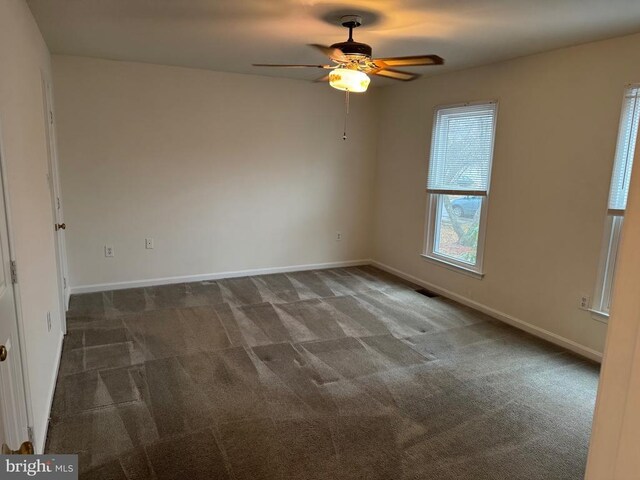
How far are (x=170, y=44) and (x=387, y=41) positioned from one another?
1.86 metres

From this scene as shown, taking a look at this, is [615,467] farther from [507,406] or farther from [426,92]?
[426,92]

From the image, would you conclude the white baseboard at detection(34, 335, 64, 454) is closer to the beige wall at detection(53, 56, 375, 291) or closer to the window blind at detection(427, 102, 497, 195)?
the beige wall at detection(53, 56, 375, 291)

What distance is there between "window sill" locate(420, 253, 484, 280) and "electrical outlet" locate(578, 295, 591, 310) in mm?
1017

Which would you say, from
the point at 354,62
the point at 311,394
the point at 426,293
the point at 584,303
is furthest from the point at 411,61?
the point at 426,293

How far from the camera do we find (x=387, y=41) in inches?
137

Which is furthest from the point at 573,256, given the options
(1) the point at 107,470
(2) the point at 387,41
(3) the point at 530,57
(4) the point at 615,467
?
(1) the point at 107,470

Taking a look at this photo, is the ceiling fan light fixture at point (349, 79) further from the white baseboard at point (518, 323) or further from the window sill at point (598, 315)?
the white baseboard at point (518, 323)

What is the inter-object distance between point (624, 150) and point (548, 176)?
60cm

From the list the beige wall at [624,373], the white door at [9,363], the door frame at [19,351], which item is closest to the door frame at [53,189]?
the door frame at [19,351]

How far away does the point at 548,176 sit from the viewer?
362 centimetres

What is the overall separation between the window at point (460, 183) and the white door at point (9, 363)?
3.87m

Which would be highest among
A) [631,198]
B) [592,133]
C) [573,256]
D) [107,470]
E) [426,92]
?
[426,92]

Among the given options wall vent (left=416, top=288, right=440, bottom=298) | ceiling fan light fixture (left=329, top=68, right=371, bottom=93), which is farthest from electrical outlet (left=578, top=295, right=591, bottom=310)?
ceiling fan light fixture (left=329, top=68, right=371, bottom=93)

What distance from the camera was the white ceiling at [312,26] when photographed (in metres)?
2.65
